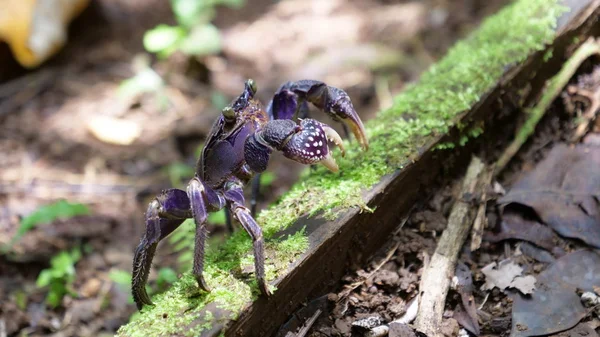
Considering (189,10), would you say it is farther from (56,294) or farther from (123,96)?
(56,294)

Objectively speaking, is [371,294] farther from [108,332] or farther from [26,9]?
[26,9]

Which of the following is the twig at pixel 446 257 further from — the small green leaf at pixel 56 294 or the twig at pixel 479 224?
the small green leaf at pixel 56 294

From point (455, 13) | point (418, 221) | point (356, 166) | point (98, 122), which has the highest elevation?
point (98, 122)

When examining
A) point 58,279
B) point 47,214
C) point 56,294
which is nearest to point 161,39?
point 47,214

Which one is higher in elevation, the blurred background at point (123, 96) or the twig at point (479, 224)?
the blurred background at point (123, 96)

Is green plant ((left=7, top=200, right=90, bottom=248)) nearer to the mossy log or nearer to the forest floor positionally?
the mossy log

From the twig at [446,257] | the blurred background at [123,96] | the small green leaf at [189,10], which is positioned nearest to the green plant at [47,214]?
the blurred background at [123,96]

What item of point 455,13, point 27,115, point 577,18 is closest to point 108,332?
point 27,115

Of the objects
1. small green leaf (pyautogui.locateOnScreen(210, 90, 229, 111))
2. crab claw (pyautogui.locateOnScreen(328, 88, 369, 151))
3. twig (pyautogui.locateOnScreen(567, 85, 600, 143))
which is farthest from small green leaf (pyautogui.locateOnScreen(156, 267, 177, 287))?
small green leaf (pyautogui.locateOnScreen(210, 90, 229, 111))
